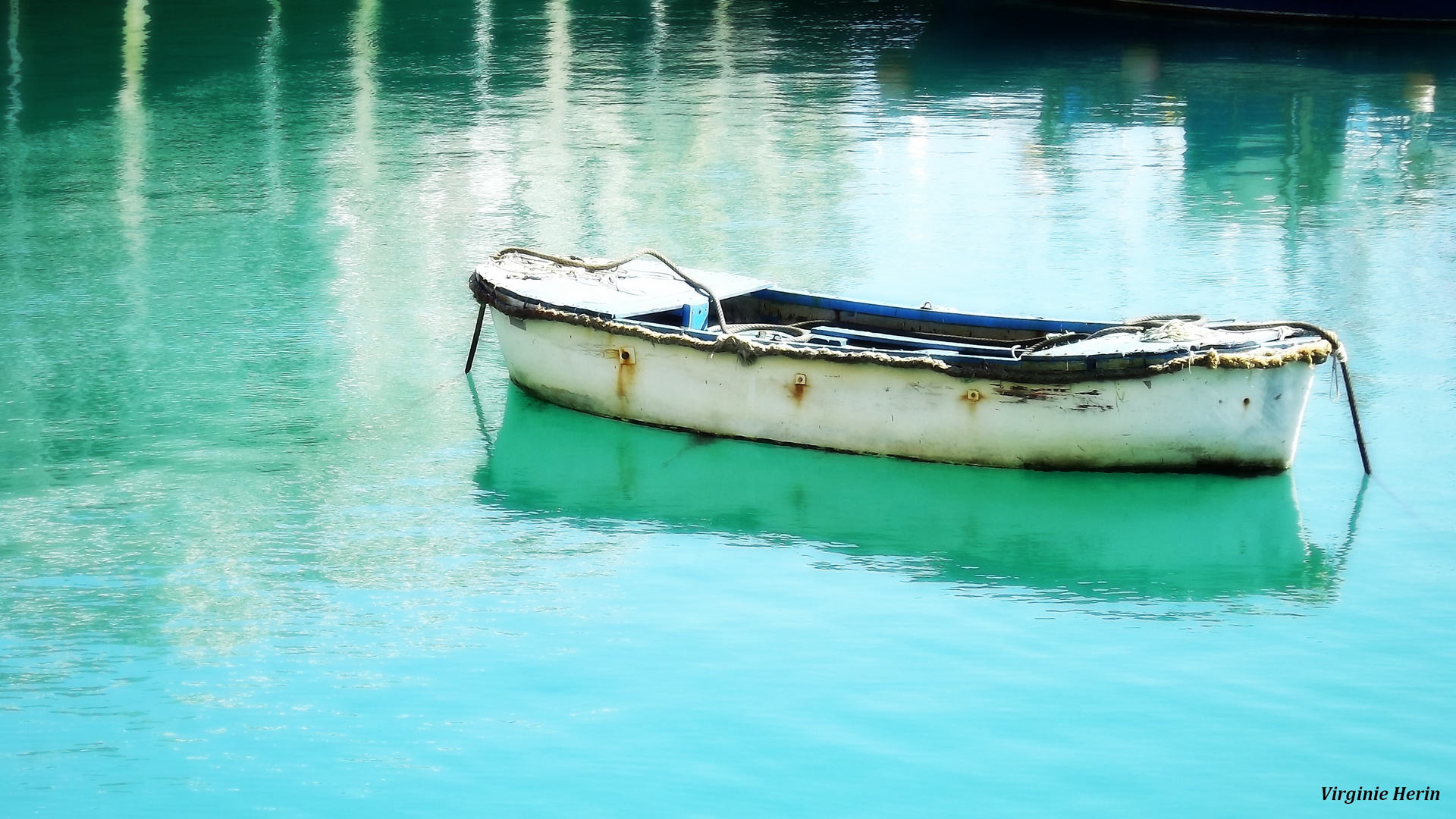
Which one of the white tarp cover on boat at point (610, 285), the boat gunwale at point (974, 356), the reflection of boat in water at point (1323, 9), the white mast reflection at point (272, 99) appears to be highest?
the reflection of boat in water at point (1323, 9)

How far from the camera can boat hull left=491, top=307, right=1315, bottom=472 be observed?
7367 millimetres

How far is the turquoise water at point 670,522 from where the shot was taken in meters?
5.68

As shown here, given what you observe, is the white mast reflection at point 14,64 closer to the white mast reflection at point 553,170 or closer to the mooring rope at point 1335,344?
the white mast reflection at point 553,170

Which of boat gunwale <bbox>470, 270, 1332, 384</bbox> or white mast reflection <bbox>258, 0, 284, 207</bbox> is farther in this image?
white mast reflection <bbox>258, 0, 284, 207</bbox>

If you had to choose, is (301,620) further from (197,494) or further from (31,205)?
(31,205)

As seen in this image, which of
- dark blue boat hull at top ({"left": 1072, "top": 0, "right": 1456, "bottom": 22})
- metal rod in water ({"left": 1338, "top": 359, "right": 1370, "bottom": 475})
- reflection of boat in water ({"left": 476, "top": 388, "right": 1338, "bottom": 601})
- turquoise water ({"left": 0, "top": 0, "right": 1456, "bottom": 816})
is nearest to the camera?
turquoise water ({"left": 0, "top": 0, "right": 1456, "bottom": 816})

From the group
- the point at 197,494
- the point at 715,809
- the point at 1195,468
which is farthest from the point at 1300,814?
the point at 197,494

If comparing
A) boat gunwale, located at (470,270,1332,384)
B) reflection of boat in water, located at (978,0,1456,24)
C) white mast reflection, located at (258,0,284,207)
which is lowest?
boat gunwale, located at (470,270,1332,384)

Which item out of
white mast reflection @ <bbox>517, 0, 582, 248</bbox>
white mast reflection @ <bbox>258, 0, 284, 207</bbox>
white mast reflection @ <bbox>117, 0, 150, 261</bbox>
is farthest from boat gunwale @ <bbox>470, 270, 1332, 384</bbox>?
white mast reflection @ <bbox>258, 0, 284, 207</bbox>

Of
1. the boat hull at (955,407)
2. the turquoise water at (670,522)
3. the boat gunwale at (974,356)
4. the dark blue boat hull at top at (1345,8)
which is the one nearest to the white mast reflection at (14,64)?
the turquoise water at (670,522)

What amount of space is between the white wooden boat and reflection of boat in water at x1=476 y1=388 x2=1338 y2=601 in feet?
0.41

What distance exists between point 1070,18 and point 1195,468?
54.6ft

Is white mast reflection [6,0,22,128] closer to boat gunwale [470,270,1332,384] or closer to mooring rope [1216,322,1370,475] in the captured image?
boat gunwale [470,270,1332,384]

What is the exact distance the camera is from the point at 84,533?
24.4ft
